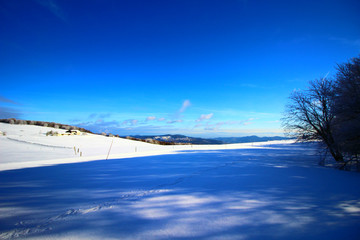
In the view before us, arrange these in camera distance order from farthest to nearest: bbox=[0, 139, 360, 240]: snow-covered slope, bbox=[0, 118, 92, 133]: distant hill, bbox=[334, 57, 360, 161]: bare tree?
bbox=[0, 118, 92, 133]: distant hill < bbox=[334, 57, 360, 161]: bare tree < bbox=[0, 139, 360, 240]: snow-covered slope

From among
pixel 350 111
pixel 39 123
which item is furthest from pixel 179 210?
pixel 39 123

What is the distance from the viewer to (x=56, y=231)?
2.45 meters

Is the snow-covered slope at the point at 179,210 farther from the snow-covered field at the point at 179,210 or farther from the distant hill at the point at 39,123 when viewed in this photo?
the distant hill at the point at 39,123

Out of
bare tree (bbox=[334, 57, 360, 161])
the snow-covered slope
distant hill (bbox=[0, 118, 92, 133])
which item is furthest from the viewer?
distant hill (bbox=[0, 118, 92, 133])

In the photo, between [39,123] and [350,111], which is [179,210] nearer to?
[350,111]

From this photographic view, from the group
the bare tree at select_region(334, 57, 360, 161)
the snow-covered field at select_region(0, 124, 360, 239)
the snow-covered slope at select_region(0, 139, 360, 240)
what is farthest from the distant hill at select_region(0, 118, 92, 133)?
the bare tree at select_region(334, 57, 360, 161)

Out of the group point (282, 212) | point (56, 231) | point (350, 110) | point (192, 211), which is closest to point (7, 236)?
point (56, 231)

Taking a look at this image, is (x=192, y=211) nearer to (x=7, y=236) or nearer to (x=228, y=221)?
(x=228, y=221)

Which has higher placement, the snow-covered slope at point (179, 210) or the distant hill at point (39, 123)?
the distant hill at point (39, 123)

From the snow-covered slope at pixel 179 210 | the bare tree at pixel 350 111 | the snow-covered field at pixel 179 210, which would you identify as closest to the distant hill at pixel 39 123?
the snow-covered field at pixel 179 210

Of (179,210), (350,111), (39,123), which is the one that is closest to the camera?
(179,210)

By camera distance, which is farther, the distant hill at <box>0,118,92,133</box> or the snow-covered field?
the distant hill at <box>0,118,92,133</box>

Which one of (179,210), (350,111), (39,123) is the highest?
(39,123)

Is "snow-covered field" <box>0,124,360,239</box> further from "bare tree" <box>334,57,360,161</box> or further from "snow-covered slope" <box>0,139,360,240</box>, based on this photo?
"bare tree" <box>334,57,360,161</box>
